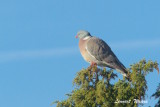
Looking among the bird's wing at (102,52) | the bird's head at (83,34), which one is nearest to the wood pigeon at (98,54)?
the bird's wing at (102,52)

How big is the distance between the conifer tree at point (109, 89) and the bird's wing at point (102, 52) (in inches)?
94.3

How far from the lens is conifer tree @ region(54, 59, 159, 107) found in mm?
22125

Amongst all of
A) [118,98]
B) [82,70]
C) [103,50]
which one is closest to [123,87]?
[118,98]

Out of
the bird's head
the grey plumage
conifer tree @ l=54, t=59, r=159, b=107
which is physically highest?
the bird's head

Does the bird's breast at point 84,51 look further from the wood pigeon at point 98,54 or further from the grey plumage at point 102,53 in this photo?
the grey plumage at point 102,53

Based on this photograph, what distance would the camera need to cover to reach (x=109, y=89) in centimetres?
2248

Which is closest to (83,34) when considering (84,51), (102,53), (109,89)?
(84,51)

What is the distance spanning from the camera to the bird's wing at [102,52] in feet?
83.0

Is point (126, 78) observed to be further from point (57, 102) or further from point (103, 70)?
point (57, 102)

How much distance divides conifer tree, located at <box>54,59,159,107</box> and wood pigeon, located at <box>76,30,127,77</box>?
239 centimetres

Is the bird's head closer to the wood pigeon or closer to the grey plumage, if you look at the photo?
the wood pigeon

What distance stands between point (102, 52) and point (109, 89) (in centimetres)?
347

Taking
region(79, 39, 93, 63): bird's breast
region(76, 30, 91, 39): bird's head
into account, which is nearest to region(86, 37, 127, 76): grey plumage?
region(79, 39, 93, 63): bird's breast

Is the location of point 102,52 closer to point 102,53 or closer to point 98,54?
point 102,53
